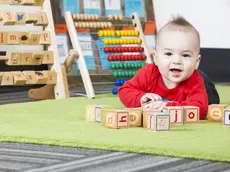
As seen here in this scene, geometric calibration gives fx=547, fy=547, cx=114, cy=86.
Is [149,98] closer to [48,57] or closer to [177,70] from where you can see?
[177,70]

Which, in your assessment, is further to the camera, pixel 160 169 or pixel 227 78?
pixel 227 78

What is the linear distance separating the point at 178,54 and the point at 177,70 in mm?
60

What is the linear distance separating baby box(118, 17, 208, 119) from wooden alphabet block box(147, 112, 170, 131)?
22 centimetres

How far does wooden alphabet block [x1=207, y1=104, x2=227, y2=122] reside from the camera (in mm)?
1762

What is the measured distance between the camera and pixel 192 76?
6.26 feet

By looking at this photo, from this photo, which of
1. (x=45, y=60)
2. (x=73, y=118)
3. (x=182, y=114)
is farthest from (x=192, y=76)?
(x=45, y=60)

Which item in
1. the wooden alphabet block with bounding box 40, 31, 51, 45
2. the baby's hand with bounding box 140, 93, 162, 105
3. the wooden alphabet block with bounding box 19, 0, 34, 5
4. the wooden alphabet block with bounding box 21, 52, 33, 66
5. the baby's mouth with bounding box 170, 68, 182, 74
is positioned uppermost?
the wooden alphabet block with bounding box 19, 0, 34, 5

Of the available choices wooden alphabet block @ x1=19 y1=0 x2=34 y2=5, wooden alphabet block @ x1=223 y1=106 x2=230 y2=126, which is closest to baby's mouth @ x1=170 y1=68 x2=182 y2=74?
wooden alphabet block @ x1=223 y1=106 x2=230 y2=126

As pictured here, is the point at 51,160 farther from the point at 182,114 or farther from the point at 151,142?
the point at 182,114

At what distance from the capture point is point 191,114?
173cm

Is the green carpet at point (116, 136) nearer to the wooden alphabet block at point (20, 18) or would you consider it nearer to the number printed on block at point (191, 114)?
the number printed on block at point (191, 114)

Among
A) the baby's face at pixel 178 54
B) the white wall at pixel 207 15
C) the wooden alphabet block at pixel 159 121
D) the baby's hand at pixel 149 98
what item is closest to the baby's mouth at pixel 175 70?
the baby's face at pixel 178 54

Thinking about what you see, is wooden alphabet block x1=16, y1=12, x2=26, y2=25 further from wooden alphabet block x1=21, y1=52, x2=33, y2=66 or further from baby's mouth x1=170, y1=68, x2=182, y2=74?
baby's mouth x1=170, y1=68, x2=182, y2=74

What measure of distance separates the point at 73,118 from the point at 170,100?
1.16 ft
